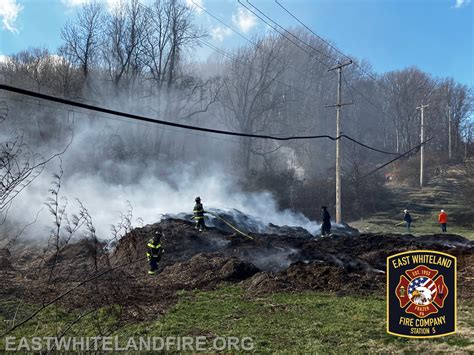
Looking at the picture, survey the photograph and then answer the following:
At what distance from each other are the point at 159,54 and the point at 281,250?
2990 centimetres

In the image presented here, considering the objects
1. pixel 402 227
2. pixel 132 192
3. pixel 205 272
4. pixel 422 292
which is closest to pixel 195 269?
pixel 205 272

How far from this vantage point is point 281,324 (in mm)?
6945

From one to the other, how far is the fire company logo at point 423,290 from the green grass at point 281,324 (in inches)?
36.3

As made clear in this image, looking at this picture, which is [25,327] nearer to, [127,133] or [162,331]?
[162,331]

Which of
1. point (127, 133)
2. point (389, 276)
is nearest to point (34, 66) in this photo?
point (127, 133)

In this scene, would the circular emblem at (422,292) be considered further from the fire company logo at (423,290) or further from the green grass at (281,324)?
the green grass at (281,324)

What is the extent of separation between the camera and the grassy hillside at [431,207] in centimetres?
2764

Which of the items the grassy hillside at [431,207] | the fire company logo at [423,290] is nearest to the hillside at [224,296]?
the fire company logo at [423,290]

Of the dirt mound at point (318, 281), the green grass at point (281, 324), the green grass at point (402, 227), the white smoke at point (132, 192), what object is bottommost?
the green grass at point (281, 324)

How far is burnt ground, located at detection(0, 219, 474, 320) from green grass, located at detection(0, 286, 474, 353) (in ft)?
1.47

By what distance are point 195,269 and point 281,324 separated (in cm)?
509

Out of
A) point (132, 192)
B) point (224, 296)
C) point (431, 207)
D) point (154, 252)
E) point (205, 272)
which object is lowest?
point (224, 296)

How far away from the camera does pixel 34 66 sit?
113ft

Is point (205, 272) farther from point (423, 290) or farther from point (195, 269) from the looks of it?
point (423, 290)
